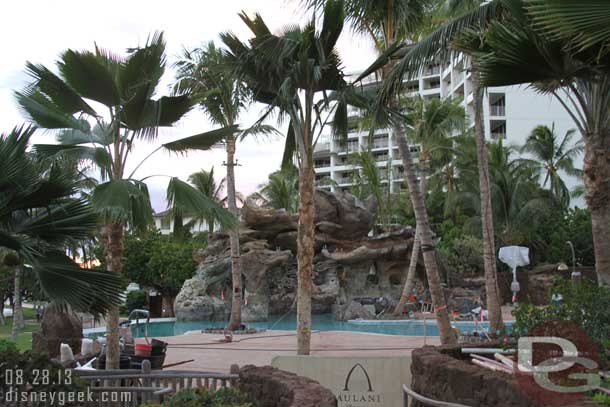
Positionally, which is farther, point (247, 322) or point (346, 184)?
point (346, 184)

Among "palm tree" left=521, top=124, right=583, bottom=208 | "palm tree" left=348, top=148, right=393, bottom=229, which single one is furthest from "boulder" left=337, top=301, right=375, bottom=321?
"palm tree" left=521, top=124, right=583, bottom=208

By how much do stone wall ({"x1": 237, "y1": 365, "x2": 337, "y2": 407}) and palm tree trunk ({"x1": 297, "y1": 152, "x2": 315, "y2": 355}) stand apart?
14.7 ft

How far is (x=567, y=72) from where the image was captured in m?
8.18

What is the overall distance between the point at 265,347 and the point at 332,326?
10.7 m

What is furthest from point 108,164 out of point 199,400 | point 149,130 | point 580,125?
point 580,125

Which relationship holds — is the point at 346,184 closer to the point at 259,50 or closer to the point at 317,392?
the point at 259,50

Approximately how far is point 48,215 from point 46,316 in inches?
242

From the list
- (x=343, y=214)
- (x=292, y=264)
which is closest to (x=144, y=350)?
(x=292, y=264)

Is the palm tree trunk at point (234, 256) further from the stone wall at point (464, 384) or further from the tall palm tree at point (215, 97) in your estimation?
the stone wall at point (464, 384)

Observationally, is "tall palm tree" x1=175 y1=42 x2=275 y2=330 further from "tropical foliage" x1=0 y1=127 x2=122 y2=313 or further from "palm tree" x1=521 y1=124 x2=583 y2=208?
"palm tree" x1=521 y1=124 x2=583 y2=208

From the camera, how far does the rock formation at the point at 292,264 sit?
31.6 m

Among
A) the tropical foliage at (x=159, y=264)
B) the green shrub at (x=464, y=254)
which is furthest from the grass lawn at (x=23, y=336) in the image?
the green shrub at (x=464, y=254)

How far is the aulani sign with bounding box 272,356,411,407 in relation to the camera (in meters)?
7.98

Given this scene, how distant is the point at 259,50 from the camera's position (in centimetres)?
1105
